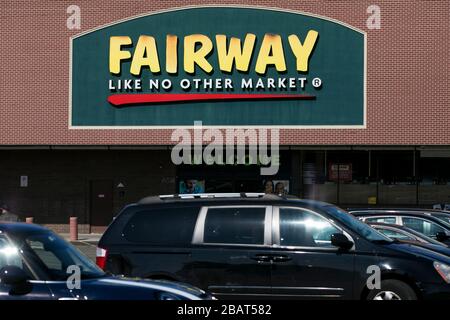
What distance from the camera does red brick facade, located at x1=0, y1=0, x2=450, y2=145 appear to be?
2848 cm

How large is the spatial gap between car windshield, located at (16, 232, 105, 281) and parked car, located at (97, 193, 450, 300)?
2.20m

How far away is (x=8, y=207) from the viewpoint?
31.3m

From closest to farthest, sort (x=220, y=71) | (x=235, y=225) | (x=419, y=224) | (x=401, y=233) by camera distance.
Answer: (x=235, y=225)
(x=401, y=233)
(x=419, y=224)
(x=220, y=71)

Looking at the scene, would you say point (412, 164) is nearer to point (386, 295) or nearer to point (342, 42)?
point (342, 42)

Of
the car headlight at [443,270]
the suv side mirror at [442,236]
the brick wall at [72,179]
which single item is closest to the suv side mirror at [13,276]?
the car headlight at [443,270]

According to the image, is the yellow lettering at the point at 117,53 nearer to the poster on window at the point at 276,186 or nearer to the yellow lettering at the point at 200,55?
the yellow lettering at the point at 200,55

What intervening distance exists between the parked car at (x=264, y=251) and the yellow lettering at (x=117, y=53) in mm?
19880

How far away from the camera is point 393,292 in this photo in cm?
952

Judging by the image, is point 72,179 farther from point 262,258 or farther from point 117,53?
point 262,258

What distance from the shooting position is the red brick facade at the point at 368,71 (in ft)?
93.5

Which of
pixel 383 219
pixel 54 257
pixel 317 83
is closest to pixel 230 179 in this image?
pixel 317 83

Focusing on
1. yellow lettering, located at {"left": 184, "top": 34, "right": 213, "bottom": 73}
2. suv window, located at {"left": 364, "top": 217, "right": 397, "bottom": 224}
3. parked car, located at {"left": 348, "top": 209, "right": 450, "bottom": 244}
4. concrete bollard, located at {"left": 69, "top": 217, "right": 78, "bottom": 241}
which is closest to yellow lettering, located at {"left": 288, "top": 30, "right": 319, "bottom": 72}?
yellow lettering, located at {"left": 184, "top": 34, "right": 213, "bottom": 73}

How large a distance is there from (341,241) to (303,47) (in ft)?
66.2

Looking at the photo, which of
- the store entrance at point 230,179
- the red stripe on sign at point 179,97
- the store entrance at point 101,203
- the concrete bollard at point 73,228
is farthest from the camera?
the store entrance at point 101,203
